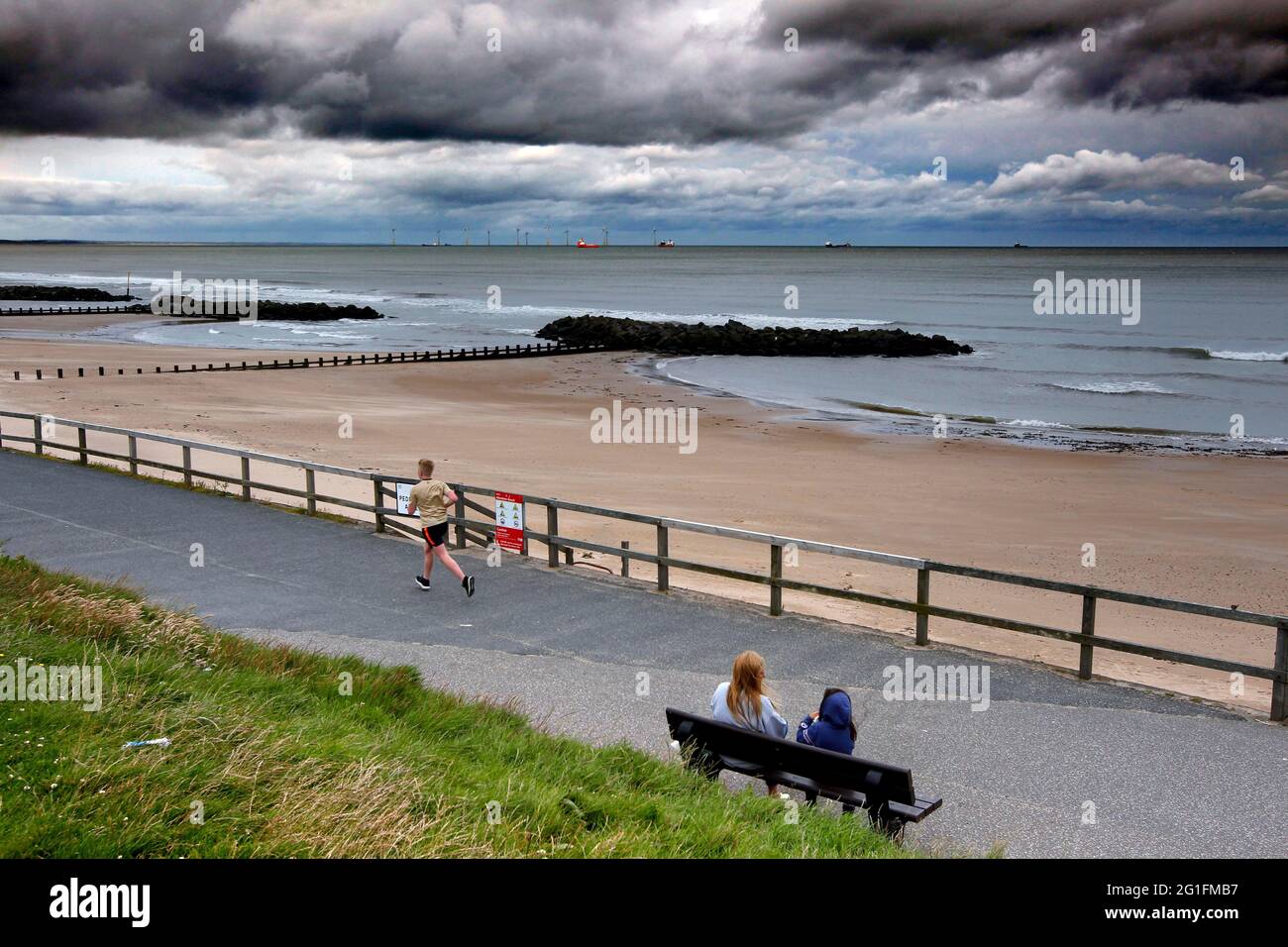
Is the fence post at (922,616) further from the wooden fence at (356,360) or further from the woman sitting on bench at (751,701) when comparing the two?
the wooden fence at (356,360)

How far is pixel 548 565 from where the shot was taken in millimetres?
14078

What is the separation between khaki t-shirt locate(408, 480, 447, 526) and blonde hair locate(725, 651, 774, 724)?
→ 248 inches

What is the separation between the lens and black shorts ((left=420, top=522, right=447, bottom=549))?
12.8 metres

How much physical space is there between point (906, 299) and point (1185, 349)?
199 feet

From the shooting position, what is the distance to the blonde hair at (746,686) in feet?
24.3

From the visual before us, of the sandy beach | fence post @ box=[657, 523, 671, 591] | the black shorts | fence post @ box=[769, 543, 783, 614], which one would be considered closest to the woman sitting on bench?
fence post @ box=[769, 543, 783, 614]

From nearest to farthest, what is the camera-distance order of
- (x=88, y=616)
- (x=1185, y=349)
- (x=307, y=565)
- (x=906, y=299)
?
(x=88, y=616) → (x=307, y=565) → (x=1185, y=349) → (x=906, y=299)

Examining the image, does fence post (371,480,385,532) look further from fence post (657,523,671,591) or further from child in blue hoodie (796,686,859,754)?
child in blue hoodie (796,686,859,754)

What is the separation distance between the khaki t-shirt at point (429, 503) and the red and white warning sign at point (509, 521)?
121cm

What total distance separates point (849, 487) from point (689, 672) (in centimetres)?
1641

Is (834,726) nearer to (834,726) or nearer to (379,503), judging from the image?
(834,726)

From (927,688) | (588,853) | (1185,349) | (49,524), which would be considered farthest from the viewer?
(1185,349)
